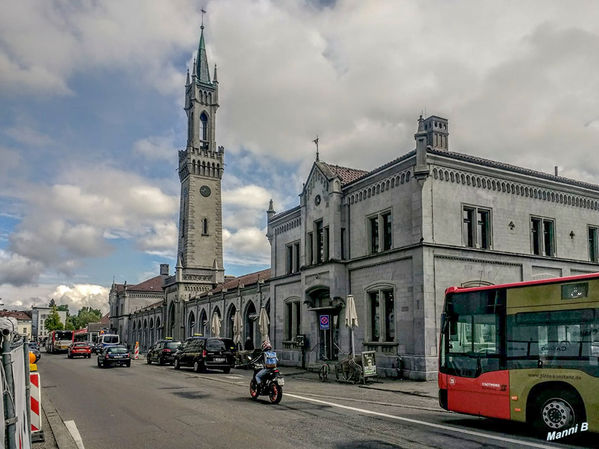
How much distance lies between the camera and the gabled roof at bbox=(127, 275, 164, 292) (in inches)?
3693

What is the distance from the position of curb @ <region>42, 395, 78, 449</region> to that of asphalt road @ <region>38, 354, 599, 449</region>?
260mm

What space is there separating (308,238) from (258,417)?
1928cm

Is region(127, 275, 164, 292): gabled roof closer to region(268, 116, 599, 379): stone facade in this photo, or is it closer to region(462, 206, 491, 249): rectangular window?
region(268, 116, 599, 379): stone facade

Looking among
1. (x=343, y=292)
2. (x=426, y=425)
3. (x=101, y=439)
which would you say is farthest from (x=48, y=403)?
(x=343, y=292)

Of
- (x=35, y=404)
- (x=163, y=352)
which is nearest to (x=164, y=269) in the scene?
(x=163, y=352)

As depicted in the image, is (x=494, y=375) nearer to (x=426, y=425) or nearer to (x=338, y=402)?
(x=426, y=425)

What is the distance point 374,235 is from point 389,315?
4013 millimetres

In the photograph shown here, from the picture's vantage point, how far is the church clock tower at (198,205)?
62906mm

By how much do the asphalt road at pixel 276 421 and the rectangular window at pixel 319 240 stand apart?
12.2 m

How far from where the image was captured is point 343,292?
27797mm

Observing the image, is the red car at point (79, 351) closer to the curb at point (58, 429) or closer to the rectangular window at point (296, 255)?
the rectangular window at point (296, 255)

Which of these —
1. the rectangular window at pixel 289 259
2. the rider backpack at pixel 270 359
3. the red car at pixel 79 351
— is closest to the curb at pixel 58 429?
the rider backpack at pixel 270 359

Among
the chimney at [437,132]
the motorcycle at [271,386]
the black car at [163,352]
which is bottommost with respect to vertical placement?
the black car at [163,352]

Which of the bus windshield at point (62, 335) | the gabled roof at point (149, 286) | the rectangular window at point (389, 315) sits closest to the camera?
the rectangular window at point (389, 315)
